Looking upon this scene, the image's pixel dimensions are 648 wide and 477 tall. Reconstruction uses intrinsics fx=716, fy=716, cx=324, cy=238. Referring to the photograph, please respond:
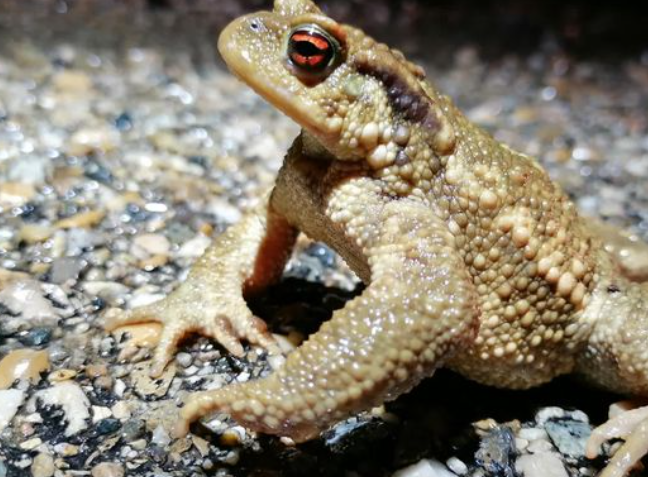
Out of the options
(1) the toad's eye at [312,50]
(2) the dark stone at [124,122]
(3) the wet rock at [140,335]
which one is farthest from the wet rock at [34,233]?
(1) the toad's eye at [312,50]

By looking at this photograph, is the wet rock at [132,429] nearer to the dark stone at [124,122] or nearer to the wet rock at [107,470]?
the wet rock at [107,470]

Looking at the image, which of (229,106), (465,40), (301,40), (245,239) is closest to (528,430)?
(245,239)

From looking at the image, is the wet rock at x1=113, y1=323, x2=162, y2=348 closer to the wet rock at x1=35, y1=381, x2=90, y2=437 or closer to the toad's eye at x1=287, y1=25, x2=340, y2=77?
the wet rock at x1=35, y1=381, x2=90, y2=437

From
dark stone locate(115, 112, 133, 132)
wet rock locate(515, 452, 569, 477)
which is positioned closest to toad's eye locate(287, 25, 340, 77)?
wet rock locate(515, 452, 569, 477)

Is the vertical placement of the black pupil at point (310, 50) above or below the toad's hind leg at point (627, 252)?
above

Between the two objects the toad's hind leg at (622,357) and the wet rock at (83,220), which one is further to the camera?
the wet rock at (83,220)
